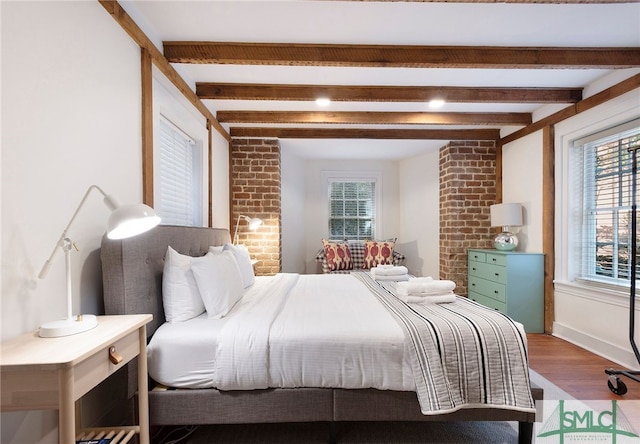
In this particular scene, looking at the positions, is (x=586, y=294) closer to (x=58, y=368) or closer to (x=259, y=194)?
(x=259, y=194)

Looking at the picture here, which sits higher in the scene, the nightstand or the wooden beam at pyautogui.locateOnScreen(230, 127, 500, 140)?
the wooden beam at pyautogui.locateOnScreen(230, 127, 500, 140)

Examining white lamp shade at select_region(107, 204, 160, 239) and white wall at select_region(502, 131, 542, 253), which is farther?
white wall at select_region(502, 131, 542, 253)

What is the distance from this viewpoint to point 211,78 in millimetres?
2820

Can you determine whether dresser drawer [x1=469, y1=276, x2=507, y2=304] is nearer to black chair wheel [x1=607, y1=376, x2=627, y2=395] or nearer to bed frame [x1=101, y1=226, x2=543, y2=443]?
black chair wheel [x1=607, y1=376, x2=627, y2=395]

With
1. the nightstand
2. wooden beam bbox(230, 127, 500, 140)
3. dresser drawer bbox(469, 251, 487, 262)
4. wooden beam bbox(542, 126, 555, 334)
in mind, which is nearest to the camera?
the nightstand

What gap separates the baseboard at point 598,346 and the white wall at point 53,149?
3893 mm

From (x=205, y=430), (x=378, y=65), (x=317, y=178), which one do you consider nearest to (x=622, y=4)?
(x=378, y=65)

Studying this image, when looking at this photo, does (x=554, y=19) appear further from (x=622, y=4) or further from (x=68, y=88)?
(x=68, y=88)

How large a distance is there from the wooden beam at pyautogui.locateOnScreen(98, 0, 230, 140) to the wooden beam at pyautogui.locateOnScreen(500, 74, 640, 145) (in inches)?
144

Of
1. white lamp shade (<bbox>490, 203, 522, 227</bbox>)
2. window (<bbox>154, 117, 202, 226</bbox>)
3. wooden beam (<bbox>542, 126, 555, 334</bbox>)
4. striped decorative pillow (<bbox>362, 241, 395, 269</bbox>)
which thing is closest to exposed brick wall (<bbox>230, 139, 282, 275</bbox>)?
window (<bbox>154, 117, 202, 226</bbox>)

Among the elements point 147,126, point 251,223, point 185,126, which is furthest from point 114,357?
point 251,223

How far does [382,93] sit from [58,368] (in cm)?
295

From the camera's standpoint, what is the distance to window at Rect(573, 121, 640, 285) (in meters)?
2.79

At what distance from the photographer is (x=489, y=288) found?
379 centimetres
